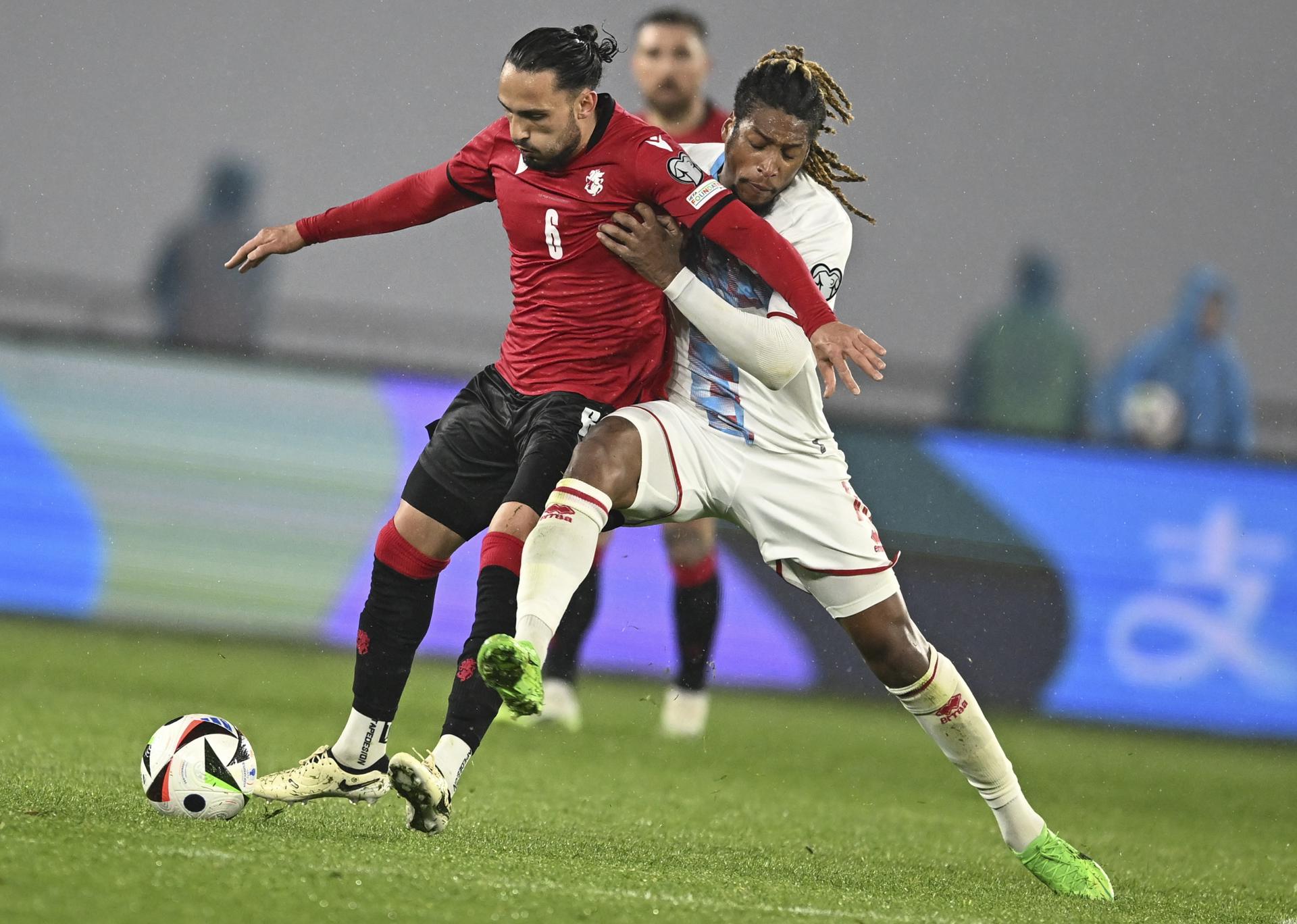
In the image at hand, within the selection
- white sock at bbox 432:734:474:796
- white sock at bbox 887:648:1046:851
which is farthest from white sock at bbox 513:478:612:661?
white sock at bbox 887:648:1046:851

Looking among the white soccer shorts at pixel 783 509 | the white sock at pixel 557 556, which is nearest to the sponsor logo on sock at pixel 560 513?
the white sock at pixel 557 556

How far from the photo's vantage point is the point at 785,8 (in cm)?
820

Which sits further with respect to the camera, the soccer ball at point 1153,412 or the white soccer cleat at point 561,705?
the soccer ball at point 1153,412

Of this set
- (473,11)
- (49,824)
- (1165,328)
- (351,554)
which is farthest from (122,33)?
(49,824)

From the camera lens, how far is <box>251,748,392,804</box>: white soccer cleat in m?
3.61

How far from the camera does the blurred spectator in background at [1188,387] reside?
27.8 ft

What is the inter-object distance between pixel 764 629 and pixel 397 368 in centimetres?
232

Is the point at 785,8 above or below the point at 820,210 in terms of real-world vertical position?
above

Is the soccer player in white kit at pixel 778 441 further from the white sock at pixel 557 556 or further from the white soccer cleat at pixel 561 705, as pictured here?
the white soccer cleat at pixel 561 705

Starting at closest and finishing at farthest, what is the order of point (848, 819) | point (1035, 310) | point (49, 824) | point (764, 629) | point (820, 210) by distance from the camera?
point (49, 824) → point (820, 210) → point (848, 819) → point (764, 629) → point (1035, 310)

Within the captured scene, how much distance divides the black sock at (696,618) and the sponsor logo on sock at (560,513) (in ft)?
8.59

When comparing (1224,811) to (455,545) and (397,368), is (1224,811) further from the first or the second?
(397,368)

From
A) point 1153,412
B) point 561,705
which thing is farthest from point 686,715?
point 1153,412

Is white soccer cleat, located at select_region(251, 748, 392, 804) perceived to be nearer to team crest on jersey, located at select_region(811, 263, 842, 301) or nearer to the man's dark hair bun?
team crest on jersey, located at select_region(811, 263, 842, 301)
